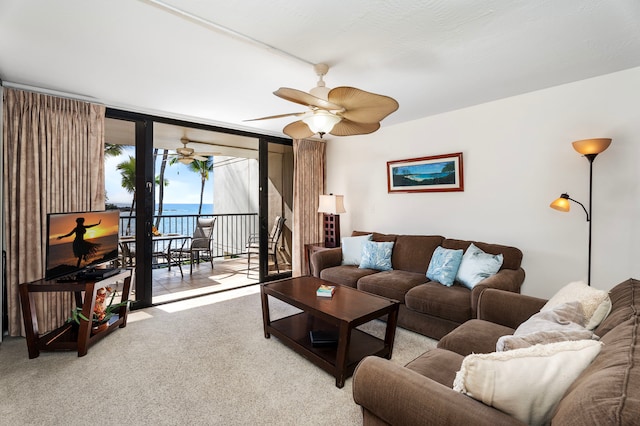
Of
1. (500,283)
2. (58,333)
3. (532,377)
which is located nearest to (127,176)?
(58,333)

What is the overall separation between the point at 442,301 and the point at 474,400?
1712mm

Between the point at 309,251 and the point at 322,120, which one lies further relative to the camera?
the point at 309,251

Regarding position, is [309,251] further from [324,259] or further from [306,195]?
[306,195]

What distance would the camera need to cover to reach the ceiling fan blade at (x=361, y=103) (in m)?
1.86

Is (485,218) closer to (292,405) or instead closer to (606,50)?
(606,50)

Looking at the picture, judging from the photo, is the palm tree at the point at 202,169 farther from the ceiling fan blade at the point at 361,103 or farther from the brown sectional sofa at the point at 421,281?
the ceiling fan blade at the point at 361,103

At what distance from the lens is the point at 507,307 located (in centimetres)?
209

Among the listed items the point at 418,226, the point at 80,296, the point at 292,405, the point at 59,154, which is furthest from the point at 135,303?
the point at 418,226

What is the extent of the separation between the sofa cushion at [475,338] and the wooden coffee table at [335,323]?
0.54 m

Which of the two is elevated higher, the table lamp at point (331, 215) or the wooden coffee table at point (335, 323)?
the table lamp at point (331, 215)

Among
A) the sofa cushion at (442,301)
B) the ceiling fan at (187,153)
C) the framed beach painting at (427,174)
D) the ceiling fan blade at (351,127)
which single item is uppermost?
the ceiling fan at (187,153)

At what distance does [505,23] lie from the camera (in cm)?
191

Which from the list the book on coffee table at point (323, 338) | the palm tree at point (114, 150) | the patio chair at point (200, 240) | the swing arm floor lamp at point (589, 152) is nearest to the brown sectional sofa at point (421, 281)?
the swing arm floor lamp at point (589, 152)

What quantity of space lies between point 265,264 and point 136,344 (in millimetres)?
2307
